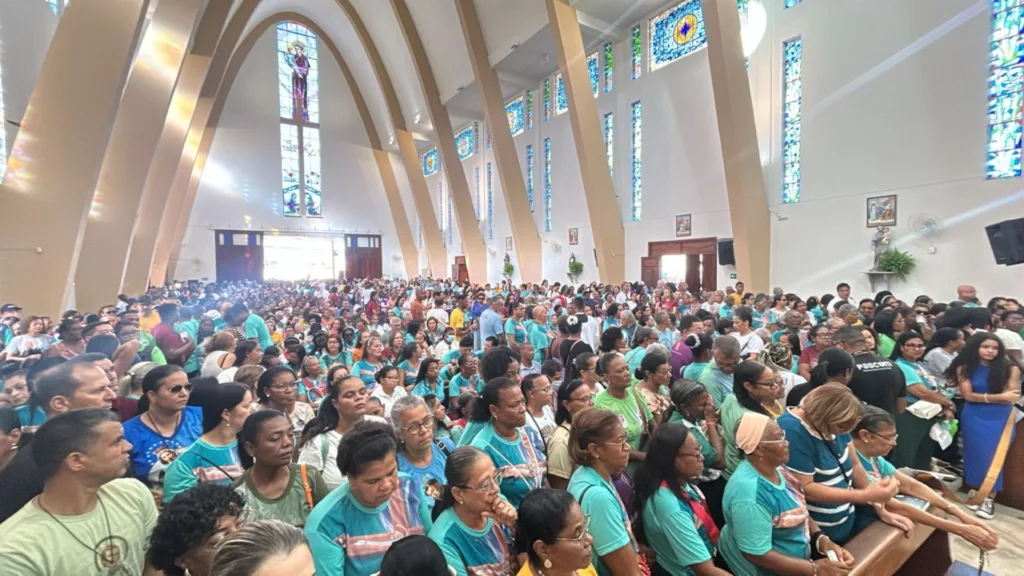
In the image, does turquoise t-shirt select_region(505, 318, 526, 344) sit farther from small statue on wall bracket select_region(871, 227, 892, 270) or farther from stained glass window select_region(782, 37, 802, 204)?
stained glass window select_region(782, 37, 802, 204)

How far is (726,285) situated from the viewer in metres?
12.1

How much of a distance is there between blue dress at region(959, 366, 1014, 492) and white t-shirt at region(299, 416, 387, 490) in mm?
4505

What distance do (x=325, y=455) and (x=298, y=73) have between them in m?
28.2

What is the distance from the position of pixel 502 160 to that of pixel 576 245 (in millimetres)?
4208

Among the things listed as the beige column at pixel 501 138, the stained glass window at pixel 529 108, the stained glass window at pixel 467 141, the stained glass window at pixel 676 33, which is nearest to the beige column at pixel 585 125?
the stained glass window at pixel 676 33

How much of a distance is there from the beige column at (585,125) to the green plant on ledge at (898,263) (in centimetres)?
640

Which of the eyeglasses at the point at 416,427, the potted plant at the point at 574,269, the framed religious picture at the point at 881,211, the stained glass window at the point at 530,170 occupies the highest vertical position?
the stained glass window at the point at 530,170

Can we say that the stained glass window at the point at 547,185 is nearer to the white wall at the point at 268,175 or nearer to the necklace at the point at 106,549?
the white wall at the point at 268,175

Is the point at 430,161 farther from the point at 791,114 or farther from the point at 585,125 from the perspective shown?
the point at 791,114

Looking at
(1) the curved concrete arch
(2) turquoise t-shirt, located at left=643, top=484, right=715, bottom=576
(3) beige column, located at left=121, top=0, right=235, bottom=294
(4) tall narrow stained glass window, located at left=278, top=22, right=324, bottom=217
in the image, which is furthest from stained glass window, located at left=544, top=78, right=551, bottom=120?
(2) turquoise t-shirt, located at left=643, top=484, right=715, bottom=576

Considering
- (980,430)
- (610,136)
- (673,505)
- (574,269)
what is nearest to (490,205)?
(574,269)

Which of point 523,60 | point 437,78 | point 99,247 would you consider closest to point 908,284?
point 523,60

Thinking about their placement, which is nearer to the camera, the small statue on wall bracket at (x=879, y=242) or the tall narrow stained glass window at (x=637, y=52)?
the small statue on wall bracket at (x=879, y=242)

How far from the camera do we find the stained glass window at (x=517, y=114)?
774 inches
